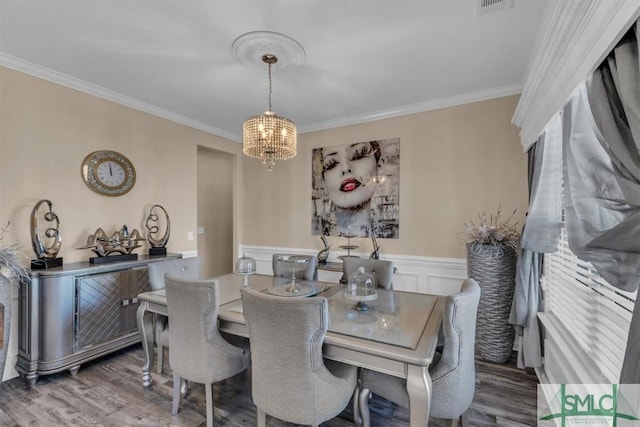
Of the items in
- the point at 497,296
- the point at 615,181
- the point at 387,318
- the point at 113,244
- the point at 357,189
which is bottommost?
the point at 497,296

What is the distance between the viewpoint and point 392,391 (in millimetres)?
1525

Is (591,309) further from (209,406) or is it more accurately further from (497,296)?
(209,406)

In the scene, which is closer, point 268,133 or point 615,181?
point 615,181

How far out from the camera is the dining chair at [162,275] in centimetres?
229

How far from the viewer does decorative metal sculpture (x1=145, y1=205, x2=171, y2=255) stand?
336 centimetres

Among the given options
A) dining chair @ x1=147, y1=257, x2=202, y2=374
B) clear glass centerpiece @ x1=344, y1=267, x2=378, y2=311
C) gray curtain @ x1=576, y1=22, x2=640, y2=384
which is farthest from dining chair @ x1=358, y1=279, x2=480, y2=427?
dining chair @ x1=147, y1=257, x2=202, y2=374

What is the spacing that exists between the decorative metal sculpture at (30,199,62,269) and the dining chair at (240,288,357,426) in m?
2.20

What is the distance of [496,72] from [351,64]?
1385mm

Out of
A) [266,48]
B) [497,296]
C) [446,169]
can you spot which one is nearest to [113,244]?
[266,48]

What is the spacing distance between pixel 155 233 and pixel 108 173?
2.77ft

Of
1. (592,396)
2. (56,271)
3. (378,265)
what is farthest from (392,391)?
(56,271)

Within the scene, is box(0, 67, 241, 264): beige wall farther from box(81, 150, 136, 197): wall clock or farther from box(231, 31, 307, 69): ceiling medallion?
box(231, 31, 307, 69): ceiling medallion

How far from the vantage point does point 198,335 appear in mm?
1760

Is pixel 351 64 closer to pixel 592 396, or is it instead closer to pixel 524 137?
pixel 524 137
